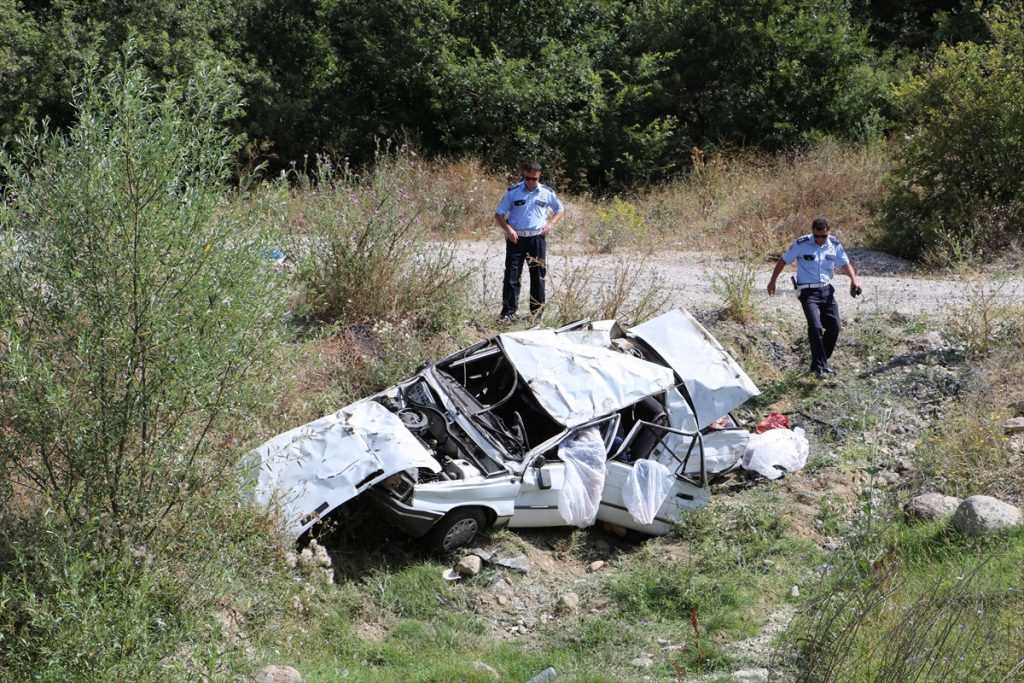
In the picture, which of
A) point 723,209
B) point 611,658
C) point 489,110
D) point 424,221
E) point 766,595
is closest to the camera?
point 611,658

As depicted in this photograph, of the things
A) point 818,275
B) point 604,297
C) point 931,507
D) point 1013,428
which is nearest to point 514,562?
point 931,507

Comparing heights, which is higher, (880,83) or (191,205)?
(191,205)

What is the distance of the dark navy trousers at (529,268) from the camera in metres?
13.1

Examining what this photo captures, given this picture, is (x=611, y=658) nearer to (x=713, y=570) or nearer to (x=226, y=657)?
(x=713, y=570)

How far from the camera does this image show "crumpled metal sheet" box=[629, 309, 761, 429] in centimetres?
1120

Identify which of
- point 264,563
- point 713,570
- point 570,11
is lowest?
point 713,570

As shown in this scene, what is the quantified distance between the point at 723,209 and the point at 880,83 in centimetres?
593

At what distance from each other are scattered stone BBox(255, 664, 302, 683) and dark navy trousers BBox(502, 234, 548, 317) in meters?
6.38

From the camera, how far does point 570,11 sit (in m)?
24.0

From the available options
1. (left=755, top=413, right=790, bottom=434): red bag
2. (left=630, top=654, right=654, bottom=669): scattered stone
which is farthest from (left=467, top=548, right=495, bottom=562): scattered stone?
(left=755, top=413, right=790, bottom=434): red bag

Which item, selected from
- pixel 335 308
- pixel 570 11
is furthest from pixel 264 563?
pixel 570 11

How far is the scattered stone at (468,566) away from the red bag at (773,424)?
3.77 meters

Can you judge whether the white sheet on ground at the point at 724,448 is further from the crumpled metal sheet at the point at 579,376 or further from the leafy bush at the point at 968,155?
the leafy bush at the point at 968,155

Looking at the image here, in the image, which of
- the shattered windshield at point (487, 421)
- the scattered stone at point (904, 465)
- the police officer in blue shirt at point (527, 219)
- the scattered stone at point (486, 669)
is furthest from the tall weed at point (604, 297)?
the scattered stone at point (486, 669)
